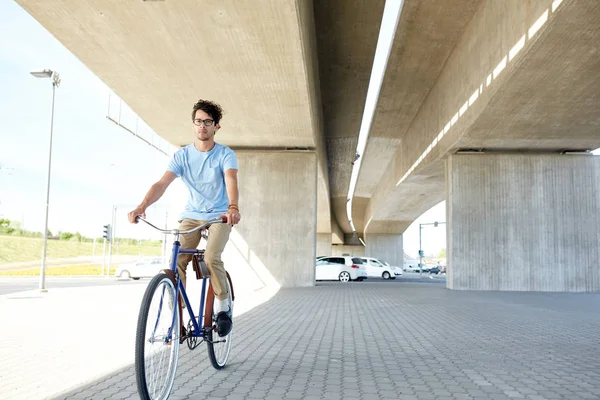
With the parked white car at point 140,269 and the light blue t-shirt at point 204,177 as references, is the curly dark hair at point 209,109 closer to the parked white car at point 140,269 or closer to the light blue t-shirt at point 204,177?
the light blue t-shirt at point 204,177

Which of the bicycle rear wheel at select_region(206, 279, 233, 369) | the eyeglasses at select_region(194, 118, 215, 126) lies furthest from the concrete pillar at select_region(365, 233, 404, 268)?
the eyeglasses at select_region(194, 118, 215, 126)

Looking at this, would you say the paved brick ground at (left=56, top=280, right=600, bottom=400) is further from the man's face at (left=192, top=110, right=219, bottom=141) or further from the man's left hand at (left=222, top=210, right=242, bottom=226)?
the man's face at (left=192, top=110, right=219, bottom=141)

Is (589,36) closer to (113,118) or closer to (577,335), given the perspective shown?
(577,335)

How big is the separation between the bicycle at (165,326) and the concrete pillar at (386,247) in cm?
5324

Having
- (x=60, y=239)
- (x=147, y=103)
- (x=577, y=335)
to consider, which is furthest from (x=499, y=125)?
(x=60, y=239)

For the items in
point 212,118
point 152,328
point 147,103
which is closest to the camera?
point 152,328

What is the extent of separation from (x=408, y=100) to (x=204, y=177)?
55.5ft

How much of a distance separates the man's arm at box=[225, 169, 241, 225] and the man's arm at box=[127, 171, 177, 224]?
0.44m

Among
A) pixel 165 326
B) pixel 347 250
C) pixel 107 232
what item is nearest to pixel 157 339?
pixel 165 326

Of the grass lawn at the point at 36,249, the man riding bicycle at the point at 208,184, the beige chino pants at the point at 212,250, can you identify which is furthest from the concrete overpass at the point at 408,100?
the grass lawn at the point at 36,249

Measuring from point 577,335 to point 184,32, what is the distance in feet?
28.1

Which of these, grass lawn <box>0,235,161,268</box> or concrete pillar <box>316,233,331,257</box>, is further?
concrete pillar <box>316,233,331,257</box>

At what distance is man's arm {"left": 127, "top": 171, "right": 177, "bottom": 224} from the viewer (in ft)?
12.1

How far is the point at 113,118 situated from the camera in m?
16.4
